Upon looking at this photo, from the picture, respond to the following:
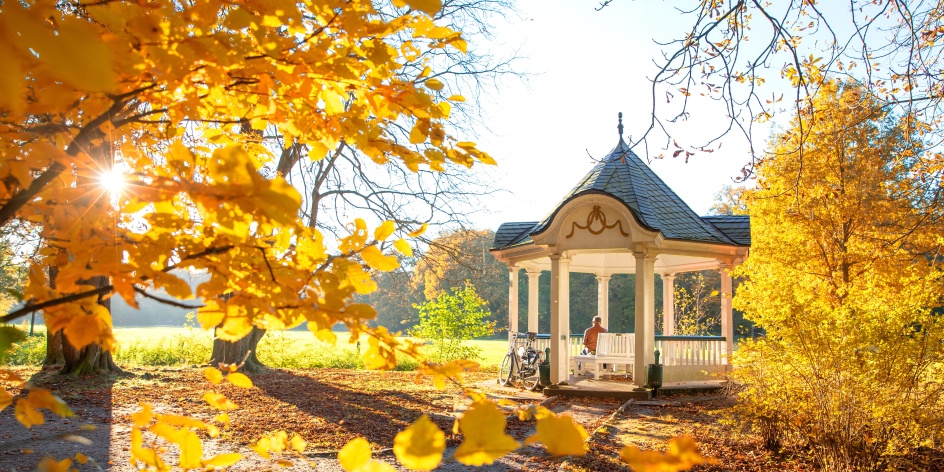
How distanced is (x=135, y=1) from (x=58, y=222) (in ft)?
1.25

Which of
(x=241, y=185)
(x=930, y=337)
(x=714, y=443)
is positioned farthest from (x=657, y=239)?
(x=241, y=185)

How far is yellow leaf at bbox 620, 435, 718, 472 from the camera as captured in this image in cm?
72

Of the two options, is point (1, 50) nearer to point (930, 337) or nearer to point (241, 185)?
point (241, 185)

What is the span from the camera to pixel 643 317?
1048 cm

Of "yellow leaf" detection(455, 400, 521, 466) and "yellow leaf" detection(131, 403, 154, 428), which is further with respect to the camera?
"yellow leaf" detection(131, 403, 154, 428)

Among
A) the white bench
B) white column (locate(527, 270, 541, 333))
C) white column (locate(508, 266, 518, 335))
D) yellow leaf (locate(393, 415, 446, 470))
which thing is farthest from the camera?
white column (locate(527, 270, 541, 333))

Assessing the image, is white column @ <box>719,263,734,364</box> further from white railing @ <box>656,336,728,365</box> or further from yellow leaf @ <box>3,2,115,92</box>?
yellow leaf @ <box>3,2,115,92</box>

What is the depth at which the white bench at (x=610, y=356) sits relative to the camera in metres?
11.7

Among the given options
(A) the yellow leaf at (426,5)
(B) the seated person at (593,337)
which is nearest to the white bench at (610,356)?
(B) the seated person at (593,337)

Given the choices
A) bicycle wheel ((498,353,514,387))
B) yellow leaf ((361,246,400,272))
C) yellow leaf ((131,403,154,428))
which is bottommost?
bicycle wheel ((498,353,514,387))

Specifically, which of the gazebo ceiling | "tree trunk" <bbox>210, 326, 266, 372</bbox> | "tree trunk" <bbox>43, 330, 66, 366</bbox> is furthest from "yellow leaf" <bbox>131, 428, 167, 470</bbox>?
"tree trunk" <bbox>43, 330, 66, 366</bbox>

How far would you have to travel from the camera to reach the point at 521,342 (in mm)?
11672

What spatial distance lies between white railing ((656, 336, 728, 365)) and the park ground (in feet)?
2.47

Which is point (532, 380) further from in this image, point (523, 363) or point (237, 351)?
point (237, 351)
